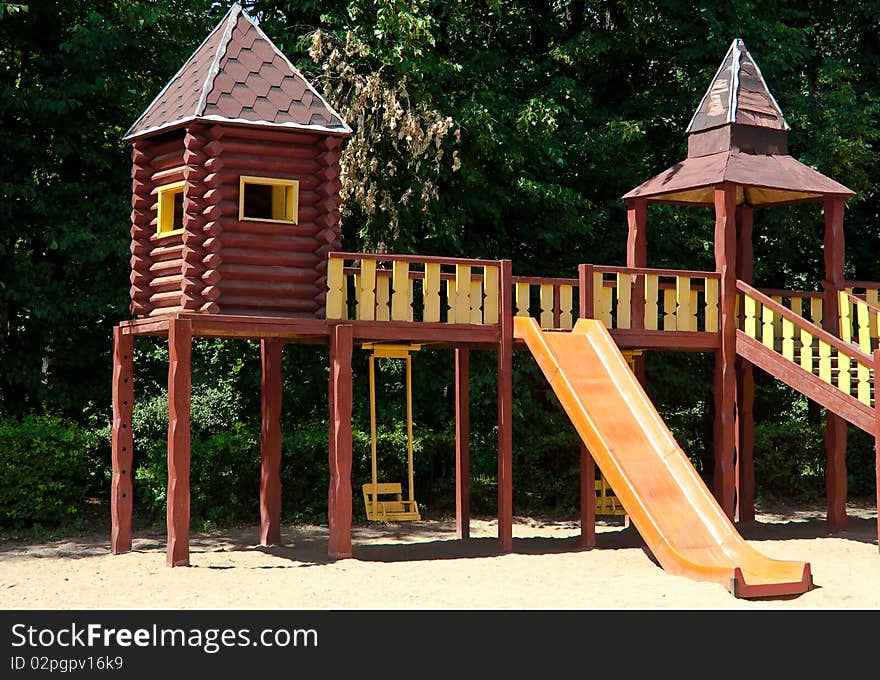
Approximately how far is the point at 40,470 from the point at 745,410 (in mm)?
11082

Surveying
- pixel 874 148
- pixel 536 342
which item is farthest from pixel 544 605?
pixel 874 148

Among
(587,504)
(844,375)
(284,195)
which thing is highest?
(284,195)

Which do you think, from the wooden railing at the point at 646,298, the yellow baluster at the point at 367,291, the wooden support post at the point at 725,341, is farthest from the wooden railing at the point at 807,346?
the yellow baluster at the point at 367,291

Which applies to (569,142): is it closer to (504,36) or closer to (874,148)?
(504,36)

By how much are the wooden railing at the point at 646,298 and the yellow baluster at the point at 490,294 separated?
1277 mm

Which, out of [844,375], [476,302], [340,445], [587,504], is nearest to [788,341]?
[844,375]

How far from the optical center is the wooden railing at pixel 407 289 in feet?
51.4

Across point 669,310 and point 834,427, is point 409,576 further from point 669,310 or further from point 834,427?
point 834,427

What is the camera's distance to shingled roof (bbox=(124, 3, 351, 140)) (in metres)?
15.3

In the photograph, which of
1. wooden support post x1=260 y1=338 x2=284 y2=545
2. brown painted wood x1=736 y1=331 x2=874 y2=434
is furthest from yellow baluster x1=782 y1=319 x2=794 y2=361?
wooden support post x1=260 y1=338 x2=284 y2=545

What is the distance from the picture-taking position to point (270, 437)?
17578 mm

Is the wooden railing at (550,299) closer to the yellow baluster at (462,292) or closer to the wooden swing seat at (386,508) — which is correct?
the yellow baluster at (462,292)

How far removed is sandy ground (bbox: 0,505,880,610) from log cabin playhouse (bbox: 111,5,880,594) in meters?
0.70

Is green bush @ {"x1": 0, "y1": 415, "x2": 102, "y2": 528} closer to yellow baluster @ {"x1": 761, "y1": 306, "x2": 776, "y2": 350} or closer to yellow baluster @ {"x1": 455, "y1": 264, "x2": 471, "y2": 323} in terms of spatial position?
yellow baluster @ {"x1": 455, "y1": 264, "x2": 471, "y2": 323}
